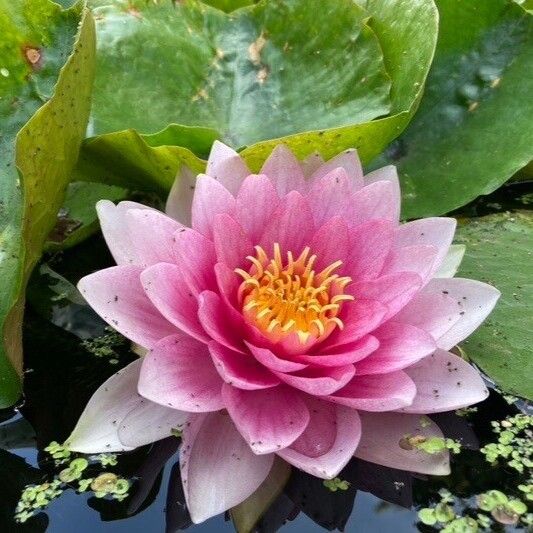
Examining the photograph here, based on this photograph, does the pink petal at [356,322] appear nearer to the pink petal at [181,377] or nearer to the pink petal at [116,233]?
the pink petal at [181,377]

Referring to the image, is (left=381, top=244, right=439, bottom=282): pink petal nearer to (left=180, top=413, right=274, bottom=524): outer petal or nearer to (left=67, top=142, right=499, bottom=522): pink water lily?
(left=67, top=142, right=499, bottom=522): pink water lily

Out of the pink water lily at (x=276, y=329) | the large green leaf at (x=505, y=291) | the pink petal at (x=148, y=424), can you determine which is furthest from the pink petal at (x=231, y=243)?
the large green leaf at (x=505, y=291)

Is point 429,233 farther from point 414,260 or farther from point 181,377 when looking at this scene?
point 181,377

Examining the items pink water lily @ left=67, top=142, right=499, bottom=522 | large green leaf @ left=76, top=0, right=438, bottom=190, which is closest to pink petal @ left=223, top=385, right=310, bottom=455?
pink water lily @ left=67, top=142, right=499, bottom=522

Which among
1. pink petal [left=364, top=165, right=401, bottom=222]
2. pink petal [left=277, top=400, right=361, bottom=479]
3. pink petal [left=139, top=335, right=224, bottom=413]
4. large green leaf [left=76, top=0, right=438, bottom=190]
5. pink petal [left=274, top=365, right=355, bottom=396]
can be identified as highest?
large green leaf [left=76, top=0, right=438, bottom=190]

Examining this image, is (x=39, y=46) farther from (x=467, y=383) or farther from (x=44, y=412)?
(x=467, y=383)

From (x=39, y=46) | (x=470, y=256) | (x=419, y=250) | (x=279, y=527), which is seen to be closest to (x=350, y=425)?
(x=279, y=527)

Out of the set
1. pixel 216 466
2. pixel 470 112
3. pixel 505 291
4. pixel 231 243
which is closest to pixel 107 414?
pixel 216 466
